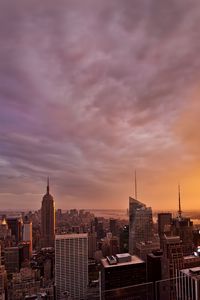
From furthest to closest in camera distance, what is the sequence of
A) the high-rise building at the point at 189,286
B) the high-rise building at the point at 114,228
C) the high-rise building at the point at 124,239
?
the high-rise building at the point at 114,228, the high-rise building at the point at 124,239, the high-rise building at the point at 189,286

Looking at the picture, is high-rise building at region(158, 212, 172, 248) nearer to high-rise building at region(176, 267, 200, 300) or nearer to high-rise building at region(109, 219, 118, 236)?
high-rise building at region(109, 219, 118, 236)

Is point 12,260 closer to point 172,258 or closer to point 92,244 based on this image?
point 92,244

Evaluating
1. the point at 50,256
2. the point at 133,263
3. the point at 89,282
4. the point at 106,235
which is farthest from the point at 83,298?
Result: the point at 106,235

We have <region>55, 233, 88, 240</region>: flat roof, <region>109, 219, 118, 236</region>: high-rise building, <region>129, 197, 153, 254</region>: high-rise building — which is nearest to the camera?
<region>55, 233, 88, 240</region>: flat roof

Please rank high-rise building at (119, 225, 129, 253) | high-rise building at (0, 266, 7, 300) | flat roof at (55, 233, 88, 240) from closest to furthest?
high-rise building at (0, 266, 7, 300), flat roof at (55, 233, 88, 240), high-rise building at (119, 225, 129, 253)

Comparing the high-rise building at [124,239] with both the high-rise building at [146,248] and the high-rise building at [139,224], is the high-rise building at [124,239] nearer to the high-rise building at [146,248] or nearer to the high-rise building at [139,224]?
the high-rise building at [139,224]

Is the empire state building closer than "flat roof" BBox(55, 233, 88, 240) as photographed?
No

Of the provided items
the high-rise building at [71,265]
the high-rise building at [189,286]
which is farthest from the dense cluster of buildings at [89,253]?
the high-rise building at [189,286]

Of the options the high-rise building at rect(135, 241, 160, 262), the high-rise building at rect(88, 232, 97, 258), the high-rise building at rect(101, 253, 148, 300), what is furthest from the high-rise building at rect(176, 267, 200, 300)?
the high-rise building at rect(88, 232, 97, 258)
